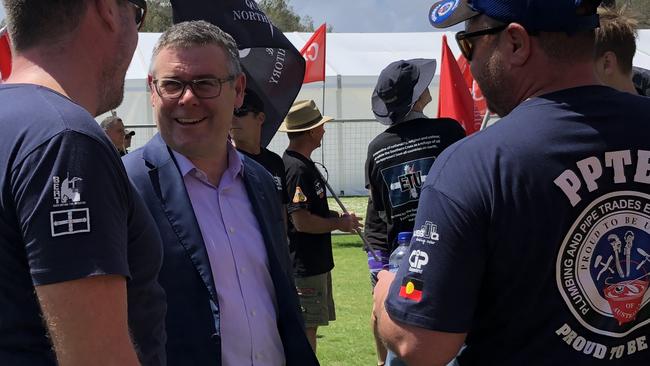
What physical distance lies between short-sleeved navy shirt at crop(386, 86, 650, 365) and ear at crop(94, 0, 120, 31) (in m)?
0.88

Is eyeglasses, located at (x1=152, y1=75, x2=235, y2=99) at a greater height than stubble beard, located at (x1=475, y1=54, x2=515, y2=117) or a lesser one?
lesser

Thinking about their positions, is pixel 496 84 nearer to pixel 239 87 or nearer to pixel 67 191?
pixel 67 191

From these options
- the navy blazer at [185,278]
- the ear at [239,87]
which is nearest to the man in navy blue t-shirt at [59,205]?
the navy blazer at [185,278]

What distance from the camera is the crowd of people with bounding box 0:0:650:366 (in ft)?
5.03

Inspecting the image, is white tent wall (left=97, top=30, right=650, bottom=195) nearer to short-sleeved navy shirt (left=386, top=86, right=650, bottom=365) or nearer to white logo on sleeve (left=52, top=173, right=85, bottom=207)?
short-sleeved navy shirt (left=386, top=86, right=650, bottom=365)

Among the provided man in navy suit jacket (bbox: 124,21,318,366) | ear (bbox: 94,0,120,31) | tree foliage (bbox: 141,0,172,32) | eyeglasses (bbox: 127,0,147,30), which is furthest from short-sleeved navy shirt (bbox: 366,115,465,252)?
tree foliage (bbox: 141,0,172,32)

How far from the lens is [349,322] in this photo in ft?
26.3

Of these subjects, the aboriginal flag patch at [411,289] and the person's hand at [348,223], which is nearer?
the aboriginal flag patch at [411,289]

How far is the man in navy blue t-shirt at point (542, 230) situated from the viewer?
6.27 feet

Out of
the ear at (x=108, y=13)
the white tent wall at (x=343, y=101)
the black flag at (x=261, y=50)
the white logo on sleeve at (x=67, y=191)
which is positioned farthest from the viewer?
the white tent wall at (x=343, y=101)

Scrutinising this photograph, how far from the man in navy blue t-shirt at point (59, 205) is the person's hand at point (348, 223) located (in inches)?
183

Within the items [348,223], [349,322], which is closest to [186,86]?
[348,223]

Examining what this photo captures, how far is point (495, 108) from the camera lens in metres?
2.21

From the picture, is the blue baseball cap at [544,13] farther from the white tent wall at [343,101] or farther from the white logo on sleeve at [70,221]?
the white tent wall at [343,101]
